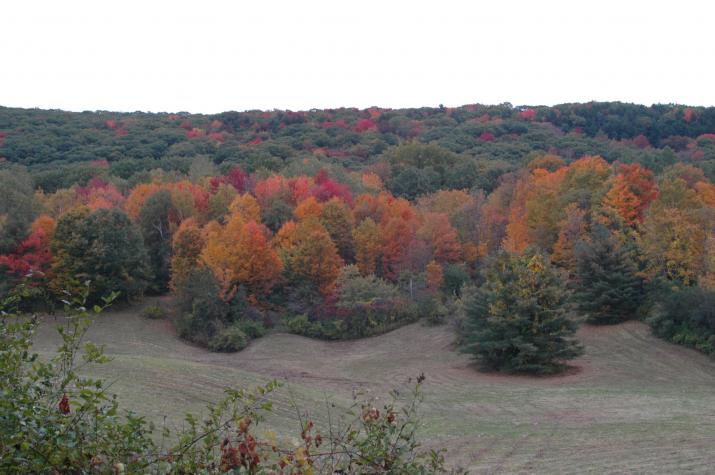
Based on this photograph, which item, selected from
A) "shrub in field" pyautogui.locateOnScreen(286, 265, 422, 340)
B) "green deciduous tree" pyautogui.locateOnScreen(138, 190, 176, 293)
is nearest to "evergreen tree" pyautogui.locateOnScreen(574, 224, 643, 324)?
"shrub in field" pyautogui.locateOnScreen(286, 265, 422, 340)

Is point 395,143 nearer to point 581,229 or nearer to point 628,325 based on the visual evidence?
point 581,229

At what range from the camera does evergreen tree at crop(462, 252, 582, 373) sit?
34500 millimetres

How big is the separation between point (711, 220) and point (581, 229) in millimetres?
9484

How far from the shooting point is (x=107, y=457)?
4.47 m

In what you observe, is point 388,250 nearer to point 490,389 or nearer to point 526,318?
point 526,318

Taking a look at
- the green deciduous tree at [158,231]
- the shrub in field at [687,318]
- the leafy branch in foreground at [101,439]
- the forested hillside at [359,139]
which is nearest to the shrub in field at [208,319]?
the green deciduous tree at [158,231]

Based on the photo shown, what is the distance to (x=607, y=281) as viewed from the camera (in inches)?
1650

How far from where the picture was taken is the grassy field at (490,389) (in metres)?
16.8

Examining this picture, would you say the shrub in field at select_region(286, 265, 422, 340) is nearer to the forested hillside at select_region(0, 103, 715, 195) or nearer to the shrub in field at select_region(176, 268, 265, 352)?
the shrub in field at select_region(176, 268, 265, 352)

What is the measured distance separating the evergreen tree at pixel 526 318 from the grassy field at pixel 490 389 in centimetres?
118

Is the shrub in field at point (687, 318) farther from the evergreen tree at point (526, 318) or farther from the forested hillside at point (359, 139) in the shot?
the forested hillside at point (359, 139)

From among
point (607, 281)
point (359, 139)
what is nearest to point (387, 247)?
point (607, 281)

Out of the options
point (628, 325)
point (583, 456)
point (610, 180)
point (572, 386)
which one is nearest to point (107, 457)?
point (583, 456)

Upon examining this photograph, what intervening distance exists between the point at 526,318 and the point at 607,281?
32.2ft
